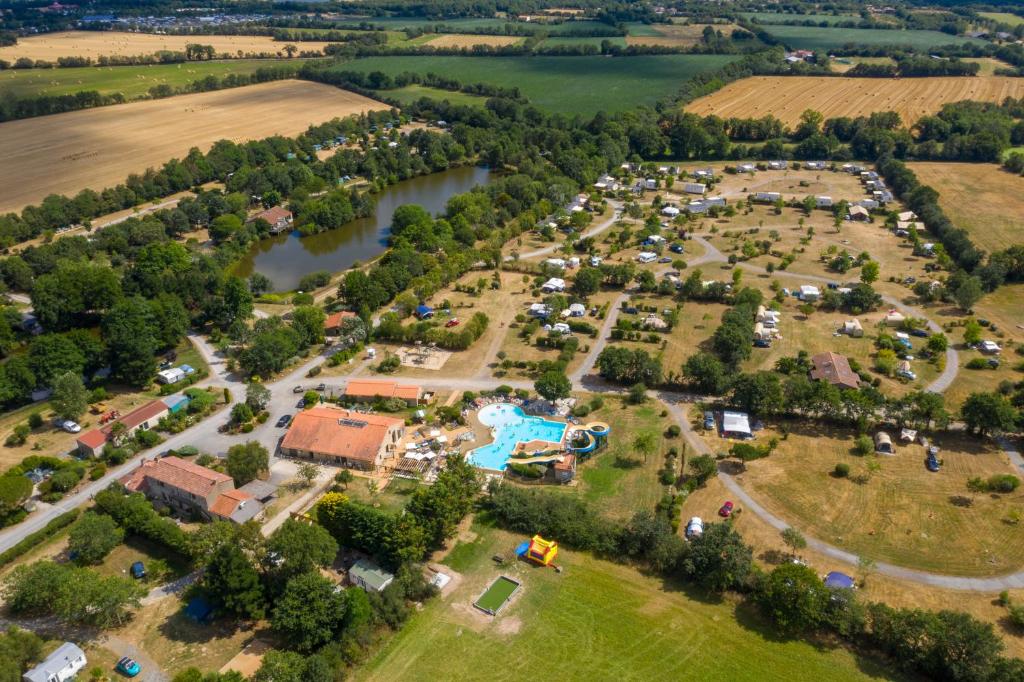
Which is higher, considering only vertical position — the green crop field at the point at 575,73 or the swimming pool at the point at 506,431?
the green crop field at the point at 575,73

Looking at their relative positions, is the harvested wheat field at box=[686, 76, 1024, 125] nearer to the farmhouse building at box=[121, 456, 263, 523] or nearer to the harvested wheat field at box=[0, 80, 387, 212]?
the harvested wheat field at box=[0, 80, 387, 212]

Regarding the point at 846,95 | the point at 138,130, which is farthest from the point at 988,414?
the point at 138,130

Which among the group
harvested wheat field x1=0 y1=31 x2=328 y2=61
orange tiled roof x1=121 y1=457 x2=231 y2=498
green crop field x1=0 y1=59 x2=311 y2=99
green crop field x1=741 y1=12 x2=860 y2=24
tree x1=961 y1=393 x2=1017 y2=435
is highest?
green crop field x1=741 y1=12 x2=860 y2=24

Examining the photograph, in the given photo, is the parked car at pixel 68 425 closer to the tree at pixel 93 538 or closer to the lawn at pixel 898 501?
the tree at pixel 93 538

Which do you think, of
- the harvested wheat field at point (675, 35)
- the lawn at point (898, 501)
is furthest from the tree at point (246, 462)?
the harvested wheat field at point (675, 35)

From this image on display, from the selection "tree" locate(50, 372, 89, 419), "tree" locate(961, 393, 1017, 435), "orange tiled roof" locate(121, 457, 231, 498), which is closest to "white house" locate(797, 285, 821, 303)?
"tree" locate(961, 393, 1017, 435)

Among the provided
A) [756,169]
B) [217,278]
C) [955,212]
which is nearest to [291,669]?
[217,278]

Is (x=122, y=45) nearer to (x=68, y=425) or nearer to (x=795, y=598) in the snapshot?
(x=68, y=425)
